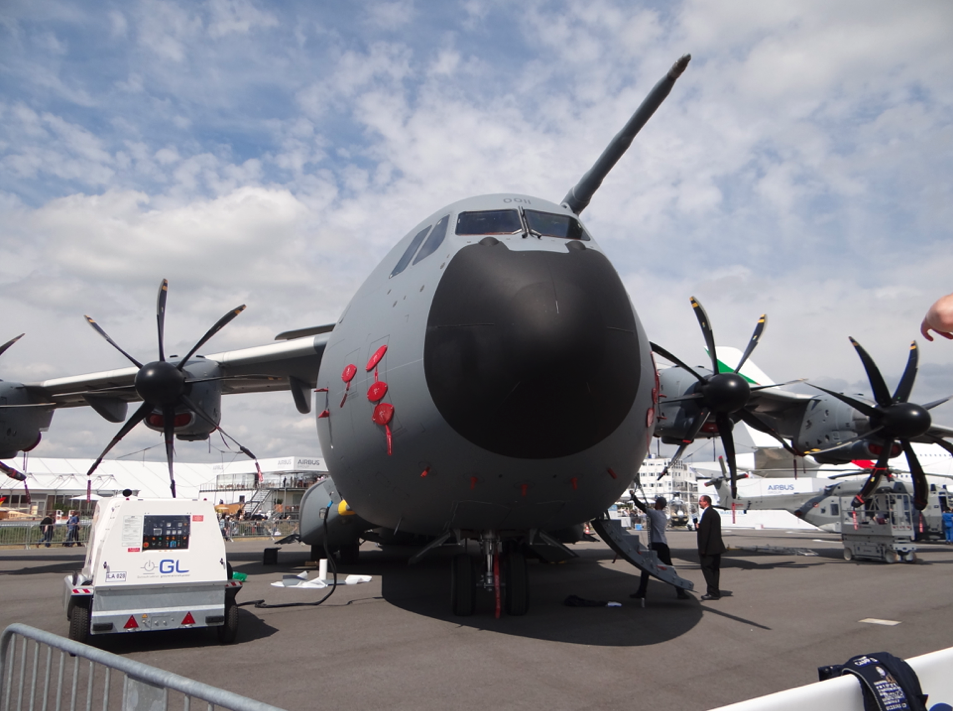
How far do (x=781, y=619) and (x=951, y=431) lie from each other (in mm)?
12858

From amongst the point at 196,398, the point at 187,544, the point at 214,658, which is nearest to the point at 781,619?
the point at 214,658

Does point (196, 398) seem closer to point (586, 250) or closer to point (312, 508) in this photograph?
point (312, 508)

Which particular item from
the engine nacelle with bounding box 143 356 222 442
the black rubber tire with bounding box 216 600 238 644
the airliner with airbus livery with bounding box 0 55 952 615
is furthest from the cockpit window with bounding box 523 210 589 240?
the engine nacelle with bounding box 143 356 222 442

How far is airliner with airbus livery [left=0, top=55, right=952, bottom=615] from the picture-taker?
5906 mm

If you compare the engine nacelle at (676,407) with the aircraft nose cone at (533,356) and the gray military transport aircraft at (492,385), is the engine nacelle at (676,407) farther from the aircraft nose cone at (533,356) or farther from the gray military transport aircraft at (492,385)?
the aircraft nose cone at (533,356)

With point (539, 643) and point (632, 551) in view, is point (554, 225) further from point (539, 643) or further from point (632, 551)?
point (539, 643)

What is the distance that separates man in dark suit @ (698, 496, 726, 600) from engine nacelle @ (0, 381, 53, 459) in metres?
14.1

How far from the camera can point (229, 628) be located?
23.7 feet

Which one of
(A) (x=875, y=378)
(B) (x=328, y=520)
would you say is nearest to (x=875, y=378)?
(A) (x=875, y=378)

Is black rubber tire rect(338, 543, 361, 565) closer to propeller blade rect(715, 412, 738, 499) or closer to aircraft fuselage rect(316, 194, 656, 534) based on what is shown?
aircraft fuselage rect(316, 194, 656, 534)

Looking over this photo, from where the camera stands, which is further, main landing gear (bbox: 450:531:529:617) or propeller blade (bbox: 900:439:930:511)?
propeller blade (bbox: 900:439:930:511)

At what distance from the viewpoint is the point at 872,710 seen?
3.24m

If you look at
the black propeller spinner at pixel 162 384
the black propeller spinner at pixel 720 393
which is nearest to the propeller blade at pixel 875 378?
the black propeller spinner at pixel 720 393

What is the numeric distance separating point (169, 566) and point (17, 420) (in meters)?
10.4
